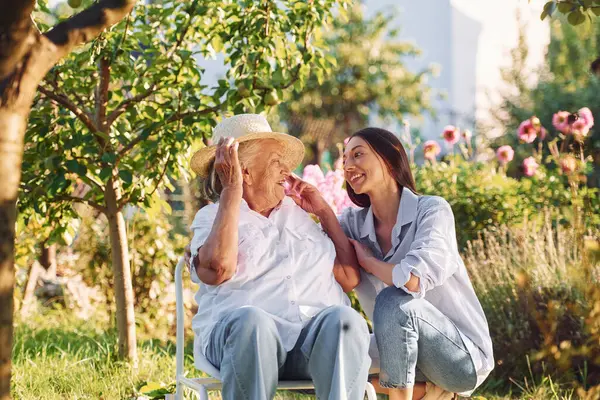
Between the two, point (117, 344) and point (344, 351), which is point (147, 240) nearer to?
point (117, 344)

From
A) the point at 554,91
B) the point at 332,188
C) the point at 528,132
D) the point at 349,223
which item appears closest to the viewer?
the point at 349,223

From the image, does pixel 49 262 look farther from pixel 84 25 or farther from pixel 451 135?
pixel 84 25

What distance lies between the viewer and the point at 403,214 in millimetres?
3205

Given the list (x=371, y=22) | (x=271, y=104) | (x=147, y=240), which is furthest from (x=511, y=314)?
(x=371, y=22)

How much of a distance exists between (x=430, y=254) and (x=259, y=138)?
0.74 m

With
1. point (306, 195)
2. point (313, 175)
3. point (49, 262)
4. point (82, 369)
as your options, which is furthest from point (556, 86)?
point (306, 195)

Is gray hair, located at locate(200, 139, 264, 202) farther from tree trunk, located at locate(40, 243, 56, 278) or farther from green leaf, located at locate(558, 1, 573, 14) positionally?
tree trunk, located at locate(40, 243, 56, 278)

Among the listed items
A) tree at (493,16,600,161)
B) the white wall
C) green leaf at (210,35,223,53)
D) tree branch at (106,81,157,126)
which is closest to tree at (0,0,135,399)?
tree branch at (106,81,157,126)

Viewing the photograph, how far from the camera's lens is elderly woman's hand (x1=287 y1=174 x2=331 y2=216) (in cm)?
317

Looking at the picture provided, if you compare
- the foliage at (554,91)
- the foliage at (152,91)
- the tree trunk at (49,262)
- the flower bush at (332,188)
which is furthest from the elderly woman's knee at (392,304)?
the foliage at (554,91)

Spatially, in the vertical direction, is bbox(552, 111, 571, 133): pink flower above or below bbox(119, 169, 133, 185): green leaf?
above

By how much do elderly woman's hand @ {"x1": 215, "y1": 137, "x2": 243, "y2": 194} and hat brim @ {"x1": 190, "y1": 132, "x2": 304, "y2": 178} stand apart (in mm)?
95

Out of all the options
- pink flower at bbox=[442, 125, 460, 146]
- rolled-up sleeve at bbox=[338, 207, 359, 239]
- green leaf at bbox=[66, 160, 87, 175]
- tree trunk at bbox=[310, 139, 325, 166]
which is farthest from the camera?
tree trunk at bbox=[310, 139, 325, 166]

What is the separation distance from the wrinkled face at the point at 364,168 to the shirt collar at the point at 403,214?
0.33 feet
